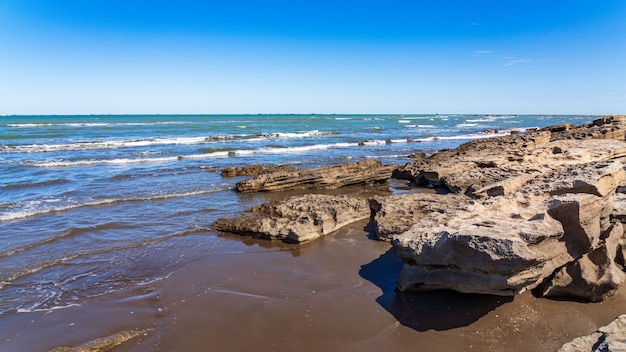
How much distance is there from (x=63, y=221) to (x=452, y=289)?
31.4 feet

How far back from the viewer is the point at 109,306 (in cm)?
548

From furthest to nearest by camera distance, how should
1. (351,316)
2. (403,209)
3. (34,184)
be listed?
1. (34,184)
2. (403,209)
3. (351,316)

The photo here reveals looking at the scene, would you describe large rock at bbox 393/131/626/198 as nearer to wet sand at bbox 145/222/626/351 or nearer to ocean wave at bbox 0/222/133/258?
wet sand at bbox 145/222/626/351

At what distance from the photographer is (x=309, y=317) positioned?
16.2 feet

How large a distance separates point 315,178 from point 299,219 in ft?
16.6

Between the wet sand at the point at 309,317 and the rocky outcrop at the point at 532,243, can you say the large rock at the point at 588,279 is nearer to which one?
the rocky outcrop at the point at 532,243

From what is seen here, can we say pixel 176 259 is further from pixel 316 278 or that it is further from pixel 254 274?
pixel 316 278

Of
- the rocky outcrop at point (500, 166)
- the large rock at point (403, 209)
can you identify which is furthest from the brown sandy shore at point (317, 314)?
the rocky outcrop at point (500, 166)

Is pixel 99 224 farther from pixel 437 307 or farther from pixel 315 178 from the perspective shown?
pixel 437 307

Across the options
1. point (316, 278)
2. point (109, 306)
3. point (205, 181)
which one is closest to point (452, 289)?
point (316, 278)

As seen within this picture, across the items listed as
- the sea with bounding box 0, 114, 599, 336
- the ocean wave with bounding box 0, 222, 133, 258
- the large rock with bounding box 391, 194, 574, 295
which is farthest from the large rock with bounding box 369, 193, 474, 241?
the ocean wave with bounding box 0, 222, 133, 258

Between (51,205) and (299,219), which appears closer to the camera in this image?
(299,219)

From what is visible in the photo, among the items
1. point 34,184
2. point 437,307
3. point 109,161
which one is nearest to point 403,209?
point 437,307

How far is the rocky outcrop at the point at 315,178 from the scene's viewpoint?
1300cm
